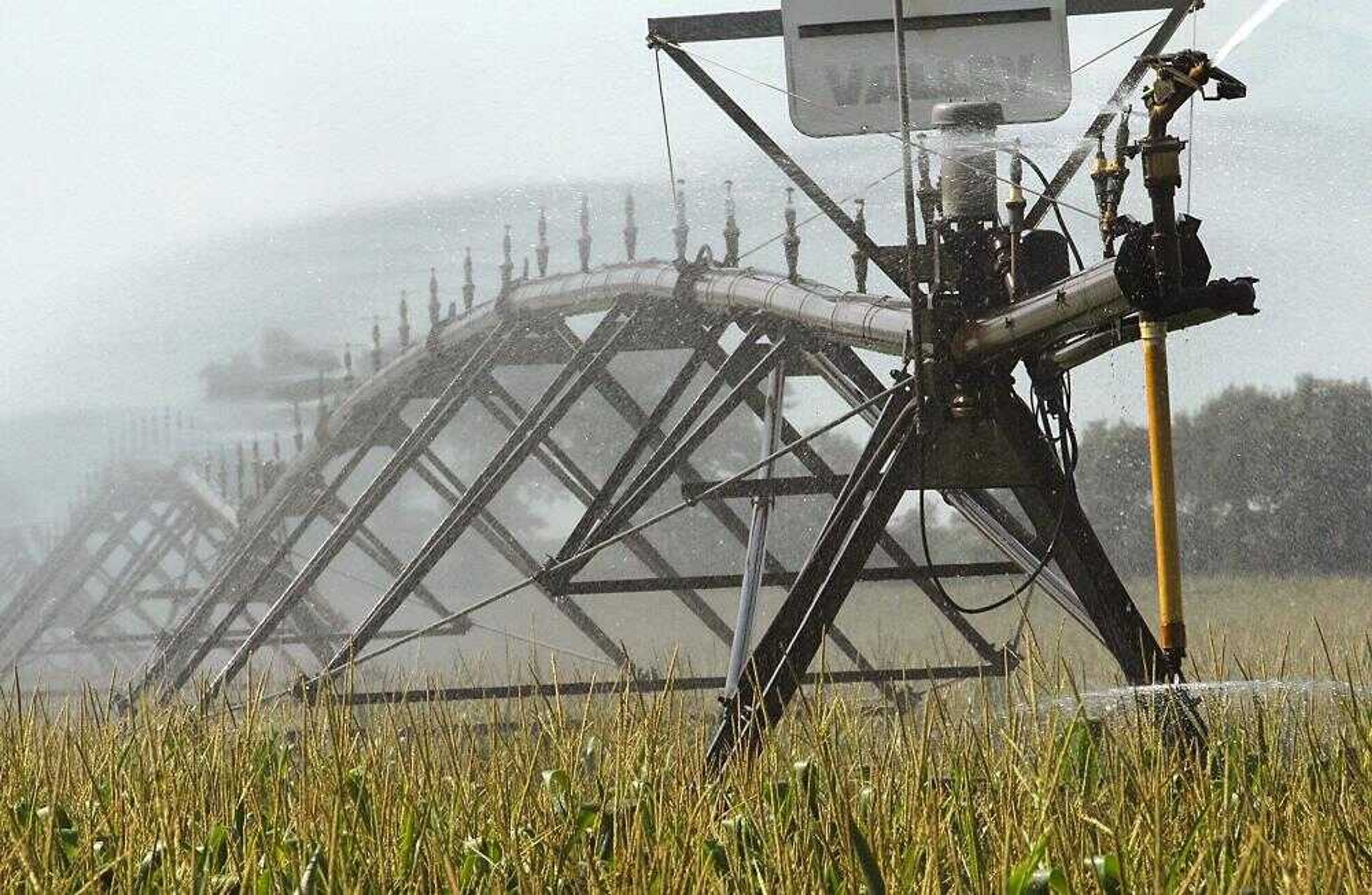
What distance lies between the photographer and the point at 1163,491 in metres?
6.79

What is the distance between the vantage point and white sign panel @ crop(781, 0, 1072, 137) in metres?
10.0

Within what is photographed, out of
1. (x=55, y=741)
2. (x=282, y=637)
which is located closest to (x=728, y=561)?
(x=282, y=637)

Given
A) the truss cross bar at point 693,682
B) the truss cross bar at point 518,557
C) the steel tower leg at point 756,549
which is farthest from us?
the truss cross bar at point 518,557

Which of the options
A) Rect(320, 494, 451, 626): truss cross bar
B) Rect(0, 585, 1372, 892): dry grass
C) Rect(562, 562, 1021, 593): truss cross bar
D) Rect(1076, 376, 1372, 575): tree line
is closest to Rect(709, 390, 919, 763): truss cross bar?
Rect(562, 562, 1021, 593): truss cross bar

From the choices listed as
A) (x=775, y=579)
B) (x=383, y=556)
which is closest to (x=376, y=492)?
(x=775, y=579)

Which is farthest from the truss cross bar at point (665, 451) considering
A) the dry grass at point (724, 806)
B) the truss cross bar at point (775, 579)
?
the dry grass at point (724, 806)

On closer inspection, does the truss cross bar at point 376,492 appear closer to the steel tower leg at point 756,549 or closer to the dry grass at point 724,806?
the steel tower leg at point 756,549

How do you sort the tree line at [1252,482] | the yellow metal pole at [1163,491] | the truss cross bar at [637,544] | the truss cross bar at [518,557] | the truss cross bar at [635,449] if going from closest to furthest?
the yellow metal pole at [1163,491] < the truss cross bar at [635,449] < the truss cross bar at [518,557] < the truss cross bar at [637,544] < the tree line at [1252,482]

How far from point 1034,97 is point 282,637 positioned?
1336cm

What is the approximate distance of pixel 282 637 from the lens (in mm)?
21953

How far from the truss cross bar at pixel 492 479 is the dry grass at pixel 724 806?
8.19 metres

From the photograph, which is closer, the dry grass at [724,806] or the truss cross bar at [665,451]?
the dry grass at [724,806]

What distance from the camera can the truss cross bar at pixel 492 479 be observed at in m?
15.4

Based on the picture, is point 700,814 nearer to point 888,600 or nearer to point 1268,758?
point 1268,758
